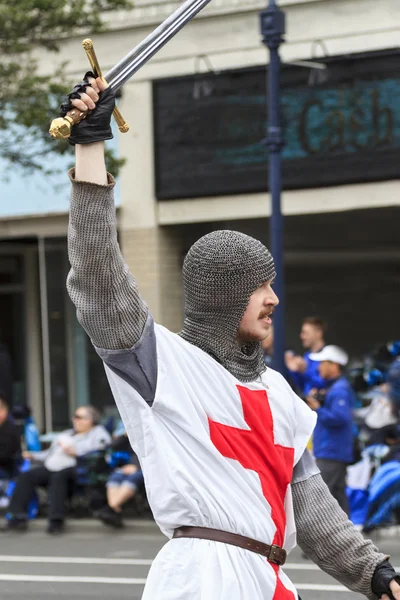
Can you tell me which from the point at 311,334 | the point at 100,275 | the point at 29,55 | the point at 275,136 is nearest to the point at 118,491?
the point at 311,334

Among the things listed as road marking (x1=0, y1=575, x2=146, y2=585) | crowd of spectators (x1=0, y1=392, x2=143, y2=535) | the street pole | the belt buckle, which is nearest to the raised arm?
the belt buckle

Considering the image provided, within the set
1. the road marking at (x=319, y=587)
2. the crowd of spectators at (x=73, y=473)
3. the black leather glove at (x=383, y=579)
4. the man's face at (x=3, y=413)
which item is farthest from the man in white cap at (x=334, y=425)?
the black leather glove at (x=383, y=579)

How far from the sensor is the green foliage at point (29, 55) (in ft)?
43.4

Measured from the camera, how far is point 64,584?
8.92 metres

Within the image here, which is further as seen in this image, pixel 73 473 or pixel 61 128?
pixel 73 473

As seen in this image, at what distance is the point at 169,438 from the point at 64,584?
6322mm

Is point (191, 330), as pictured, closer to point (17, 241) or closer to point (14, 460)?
point (14, 460)

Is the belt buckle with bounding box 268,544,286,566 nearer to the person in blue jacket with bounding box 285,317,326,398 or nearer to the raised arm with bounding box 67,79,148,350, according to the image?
the raised arm with bounding box 67,79,148,350

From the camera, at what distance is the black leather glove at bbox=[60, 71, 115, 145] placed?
266 cm

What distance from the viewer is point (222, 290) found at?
304cm

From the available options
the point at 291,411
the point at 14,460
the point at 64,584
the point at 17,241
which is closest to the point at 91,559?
the point at 64,584

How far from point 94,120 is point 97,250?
29cm

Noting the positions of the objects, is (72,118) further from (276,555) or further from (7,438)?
(7,438)

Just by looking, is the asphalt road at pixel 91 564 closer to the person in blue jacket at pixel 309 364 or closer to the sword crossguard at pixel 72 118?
the person in blue jacket at pixel 309 364
